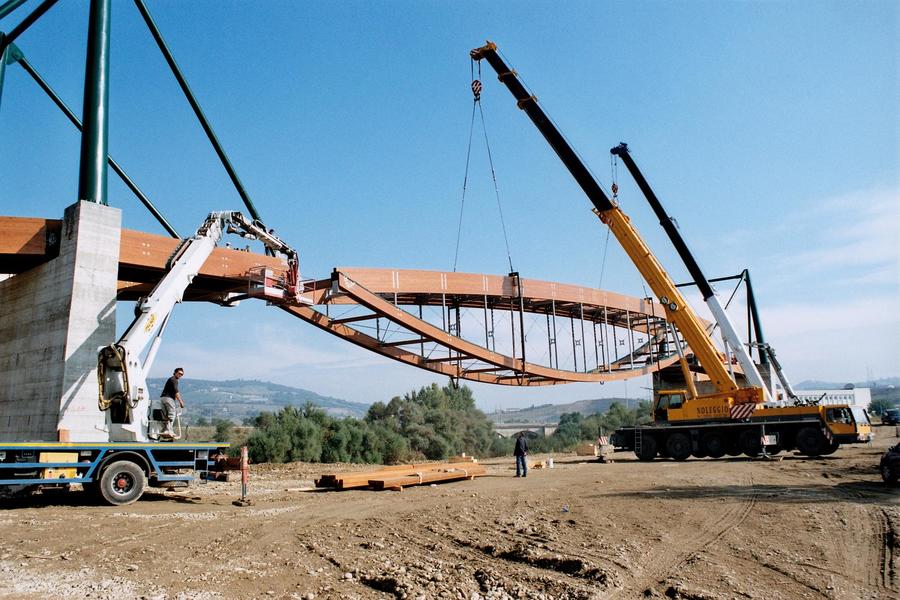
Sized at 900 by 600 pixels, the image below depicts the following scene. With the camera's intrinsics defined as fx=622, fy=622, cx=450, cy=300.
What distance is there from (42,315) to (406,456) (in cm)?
2759

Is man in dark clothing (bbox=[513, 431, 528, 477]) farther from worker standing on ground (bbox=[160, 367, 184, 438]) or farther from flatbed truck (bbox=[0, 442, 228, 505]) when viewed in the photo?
worker standing on ground (bbox=[160, 367, 184, 438])

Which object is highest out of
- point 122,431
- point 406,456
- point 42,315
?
point 42,315

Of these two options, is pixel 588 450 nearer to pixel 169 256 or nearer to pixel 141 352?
pixel 169 256

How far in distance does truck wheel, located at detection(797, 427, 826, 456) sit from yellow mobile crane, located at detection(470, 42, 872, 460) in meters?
0.03

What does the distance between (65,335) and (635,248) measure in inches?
794

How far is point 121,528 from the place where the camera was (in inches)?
405

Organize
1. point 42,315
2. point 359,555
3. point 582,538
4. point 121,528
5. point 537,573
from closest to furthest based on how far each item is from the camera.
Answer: point 537,573
point 359,555
point 582,538
point 121,528
point 42,315

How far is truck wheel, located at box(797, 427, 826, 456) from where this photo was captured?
23.2 metres

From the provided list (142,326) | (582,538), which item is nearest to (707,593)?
(582,538)

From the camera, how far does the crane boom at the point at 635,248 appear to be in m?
24.8

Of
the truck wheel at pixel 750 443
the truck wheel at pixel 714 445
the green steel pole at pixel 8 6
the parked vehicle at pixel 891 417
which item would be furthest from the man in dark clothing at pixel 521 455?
the parked vehicle at pixel 891 417

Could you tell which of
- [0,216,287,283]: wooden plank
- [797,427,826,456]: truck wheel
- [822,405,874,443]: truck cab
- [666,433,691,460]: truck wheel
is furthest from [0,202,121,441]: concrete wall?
[822,405,874,443]: truck cab

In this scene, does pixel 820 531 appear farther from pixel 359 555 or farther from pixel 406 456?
pixel 406 456

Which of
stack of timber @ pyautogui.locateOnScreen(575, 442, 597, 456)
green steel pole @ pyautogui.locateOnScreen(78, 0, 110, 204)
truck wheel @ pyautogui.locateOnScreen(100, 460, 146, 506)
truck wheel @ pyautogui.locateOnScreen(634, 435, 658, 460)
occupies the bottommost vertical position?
stack of timber @ pyautogui.locateOnScreen(575, 442, 597, 456)
